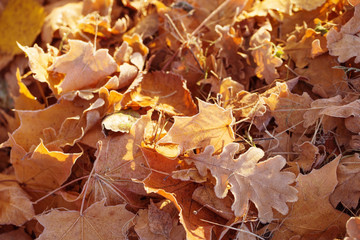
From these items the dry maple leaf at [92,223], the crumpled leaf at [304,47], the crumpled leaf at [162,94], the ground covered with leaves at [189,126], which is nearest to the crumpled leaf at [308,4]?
the ground covered with leaves at [189,126]

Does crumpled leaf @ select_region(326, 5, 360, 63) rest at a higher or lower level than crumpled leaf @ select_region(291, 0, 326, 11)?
lower

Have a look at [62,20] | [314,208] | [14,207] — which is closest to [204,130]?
[314,208]

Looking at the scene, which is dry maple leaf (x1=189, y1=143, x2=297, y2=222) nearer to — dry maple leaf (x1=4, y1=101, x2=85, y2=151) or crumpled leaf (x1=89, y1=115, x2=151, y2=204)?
crumpled leaf (x1=89, y1=115, x2=151, y2=204)

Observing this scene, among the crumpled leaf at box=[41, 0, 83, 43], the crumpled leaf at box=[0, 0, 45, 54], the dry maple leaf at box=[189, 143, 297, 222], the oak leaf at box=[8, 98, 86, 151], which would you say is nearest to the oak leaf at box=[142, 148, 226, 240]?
the dry maple leaf at box=[189, 143, 297, 222]

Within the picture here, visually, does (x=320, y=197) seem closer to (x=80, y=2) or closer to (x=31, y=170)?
(x=31, y=170)

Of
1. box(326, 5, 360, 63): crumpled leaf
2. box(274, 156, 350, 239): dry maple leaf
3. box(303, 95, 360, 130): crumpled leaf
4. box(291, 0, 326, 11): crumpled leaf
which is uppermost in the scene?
box(291, 0, 326, 11): crumpled leaf

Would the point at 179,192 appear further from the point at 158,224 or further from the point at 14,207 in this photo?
the point at 14,207
